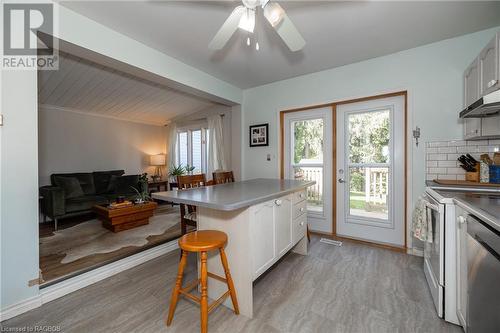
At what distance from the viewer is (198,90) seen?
315cm

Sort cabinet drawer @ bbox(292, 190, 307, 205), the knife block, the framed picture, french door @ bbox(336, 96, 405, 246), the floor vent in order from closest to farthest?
the knife block < cabinet drawer @ bbox(292, 190, 307, 205) < french door @ bbox(336, 96, 405, 246) < the floor vent < the framed picture

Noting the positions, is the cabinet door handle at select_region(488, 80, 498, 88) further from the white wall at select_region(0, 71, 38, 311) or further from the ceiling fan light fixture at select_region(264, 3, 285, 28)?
the white wall at select_region(0, 71, 38, 311)

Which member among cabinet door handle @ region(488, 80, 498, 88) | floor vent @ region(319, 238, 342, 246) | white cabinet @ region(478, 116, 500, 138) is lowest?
floor vent @ region(319, 238, 342, 246)

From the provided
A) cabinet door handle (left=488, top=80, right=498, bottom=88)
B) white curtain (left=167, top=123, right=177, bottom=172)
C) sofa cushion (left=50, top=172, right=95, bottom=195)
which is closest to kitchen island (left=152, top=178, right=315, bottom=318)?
cabinet door handle (left=488, top=80, right=498, bottom=88)

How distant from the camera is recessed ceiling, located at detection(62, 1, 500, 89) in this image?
185 cm

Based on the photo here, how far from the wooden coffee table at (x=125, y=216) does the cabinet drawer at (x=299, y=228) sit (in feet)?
8.06

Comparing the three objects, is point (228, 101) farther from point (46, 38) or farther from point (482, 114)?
point (482, 114)

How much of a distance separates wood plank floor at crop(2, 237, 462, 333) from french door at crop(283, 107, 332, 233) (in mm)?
1006

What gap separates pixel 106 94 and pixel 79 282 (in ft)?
10.8

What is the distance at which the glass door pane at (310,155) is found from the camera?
→ 3299 millimetres

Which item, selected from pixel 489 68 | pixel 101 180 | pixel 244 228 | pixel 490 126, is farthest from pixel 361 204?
pixel 101 180

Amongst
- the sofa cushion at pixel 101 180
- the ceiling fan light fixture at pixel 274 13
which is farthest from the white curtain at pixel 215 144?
the ceiling fan light fixture at pixel 274 13

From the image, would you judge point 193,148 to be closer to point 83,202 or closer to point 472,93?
point 83,202

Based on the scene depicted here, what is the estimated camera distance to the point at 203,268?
142 centimetres
